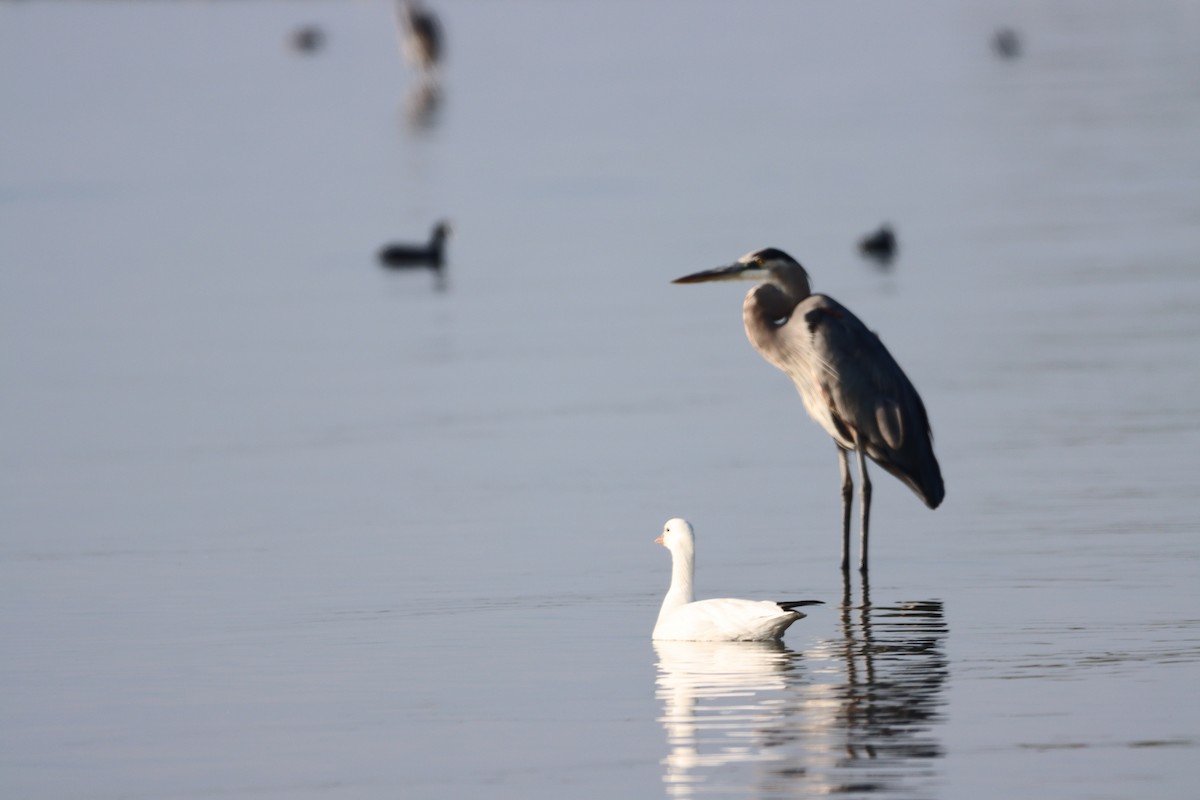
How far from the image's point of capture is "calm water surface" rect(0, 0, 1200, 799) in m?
8.33

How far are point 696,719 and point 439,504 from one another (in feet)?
17.2

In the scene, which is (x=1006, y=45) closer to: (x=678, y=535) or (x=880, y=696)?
(x=678, y=535)

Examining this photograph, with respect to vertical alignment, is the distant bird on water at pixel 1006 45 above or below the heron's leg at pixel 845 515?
above

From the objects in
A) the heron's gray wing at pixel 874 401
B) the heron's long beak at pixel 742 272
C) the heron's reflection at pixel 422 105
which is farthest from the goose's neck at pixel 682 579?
the heron's reflection at pixel 422 105

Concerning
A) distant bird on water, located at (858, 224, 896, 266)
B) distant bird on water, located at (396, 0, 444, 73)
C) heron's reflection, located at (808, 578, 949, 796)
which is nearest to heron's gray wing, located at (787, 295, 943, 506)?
heron's reflection, located at (808, 578, 949, 796)

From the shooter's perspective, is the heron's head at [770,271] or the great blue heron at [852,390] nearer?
the great blue heron at [852,390]

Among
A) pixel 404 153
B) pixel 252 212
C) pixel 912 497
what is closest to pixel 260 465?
pixel 912 497

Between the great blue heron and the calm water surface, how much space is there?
43 centimetres

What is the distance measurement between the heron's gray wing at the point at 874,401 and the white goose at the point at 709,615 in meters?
1.74

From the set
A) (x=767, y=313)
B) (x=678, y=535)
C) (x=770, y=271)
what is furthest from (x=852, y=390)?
(x=678, y=535)

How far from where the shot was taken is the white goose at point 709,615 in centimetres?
945

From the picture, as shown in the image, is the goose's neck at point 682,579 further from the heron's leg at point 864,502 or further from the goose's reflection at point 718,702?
the heron's leg at point 864,502

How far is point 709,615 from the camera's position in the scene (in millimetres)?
9648

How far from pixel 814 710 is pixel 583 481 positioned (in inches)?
224
